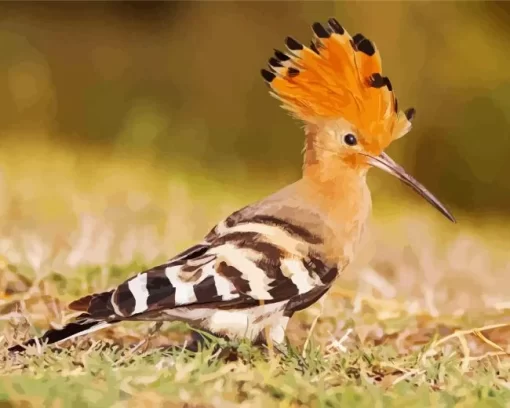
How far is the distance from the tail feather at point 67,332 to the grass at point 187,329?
0.02 m

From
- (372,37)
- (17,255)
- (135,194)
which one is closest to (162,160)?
(135,194)

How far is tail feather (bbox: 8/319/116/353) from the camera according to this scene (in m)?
1.00

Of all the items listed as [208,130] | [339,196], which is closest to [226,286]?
[339,196]

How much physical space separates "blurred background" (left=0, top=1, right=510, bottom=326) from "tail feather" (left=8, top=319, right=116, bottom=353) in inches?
12.9

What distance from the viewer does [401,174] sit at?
46.9 inches

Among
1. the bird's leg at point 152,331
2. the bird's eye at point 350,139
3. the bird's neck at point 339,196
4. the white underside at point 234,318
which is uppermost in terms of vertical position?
the bird's eye at point 350,139

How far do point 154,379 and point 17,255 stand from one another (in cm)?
51

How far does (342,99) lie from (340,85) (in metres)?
0.02

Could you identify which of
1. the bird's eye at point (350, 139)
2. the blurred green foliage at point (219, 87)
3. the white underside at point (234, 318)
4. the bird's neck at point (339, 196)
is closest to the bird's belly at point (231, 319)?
the white underside at point (234, 318)

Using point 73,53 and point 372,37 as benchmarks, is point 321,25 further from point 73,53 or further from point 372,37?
point 73,53

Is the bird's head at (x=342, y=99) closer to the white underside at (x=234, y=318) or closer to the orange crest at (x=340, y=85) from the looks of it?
the orange crest at (x=340, y=85)

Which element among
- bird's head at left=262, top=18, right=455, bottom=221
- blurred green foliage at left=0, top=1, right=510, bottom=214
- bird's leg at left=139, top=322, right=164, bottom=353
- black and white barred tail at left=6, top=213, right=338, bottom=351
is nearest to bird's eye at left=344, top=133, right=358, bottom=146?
bird's head at left=262, top=18, right=455, bottom=221

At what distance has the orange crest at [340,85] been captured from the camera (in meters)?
1.13

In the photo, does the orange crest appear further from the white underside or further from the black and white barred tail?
the white underside
